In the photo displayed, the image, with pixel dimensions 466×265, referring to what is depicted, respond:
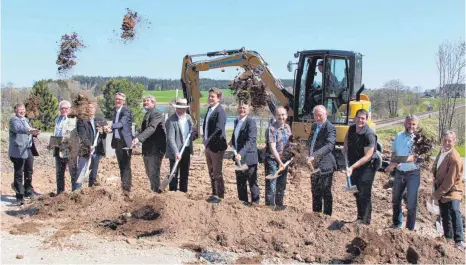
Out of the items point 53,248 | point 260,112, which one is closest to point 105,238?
point 53,248

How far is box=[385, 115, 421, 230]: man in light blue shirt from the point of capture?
236 inches

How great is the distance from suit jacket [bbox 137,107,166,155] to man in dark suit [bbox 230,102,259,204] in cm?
129

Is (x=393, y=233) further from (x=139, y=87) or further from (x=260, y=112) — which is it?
(x=139, y=87)

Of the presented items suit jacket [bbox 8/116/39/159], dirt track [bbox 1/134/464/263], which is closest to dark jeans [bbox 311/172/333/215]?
dirt track [bbox 1/134/464/263]

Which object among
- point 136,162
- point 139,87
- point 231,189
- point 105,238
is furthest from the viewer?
point 139,87

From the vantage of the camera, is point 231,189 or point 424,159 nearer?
point 424,159

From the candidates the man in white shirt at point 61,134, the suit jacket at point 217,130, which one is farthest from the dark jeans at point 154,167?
the man in white shirt at point 61,134

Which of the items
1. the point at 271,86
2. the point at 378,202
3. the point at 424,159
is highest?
the point at 271,86

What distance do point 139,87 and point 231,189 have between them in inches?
1303

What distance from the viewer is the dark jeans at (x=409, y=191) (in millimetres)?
6000

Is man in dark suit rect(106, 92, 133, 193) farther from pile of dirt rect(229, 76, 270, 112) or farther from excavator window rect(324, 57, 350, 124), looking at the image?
excavator window rect(324, 57, 350, 124)

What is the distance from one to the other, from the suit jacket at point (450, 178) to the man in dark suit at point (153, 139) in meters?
4.01

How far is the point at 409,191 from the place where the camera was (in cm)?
604

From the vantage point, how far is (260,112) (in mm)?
12625
